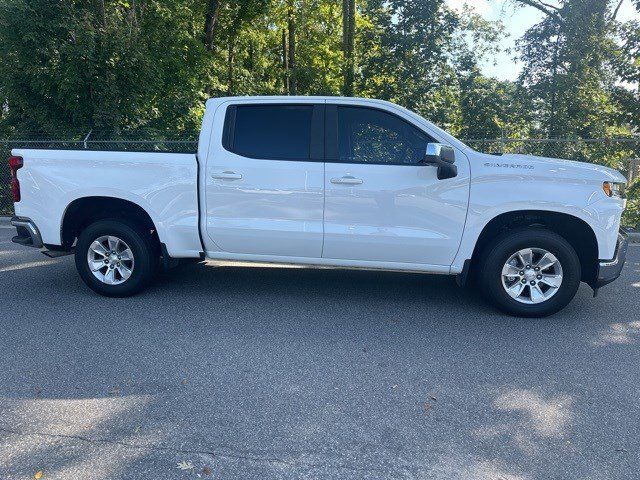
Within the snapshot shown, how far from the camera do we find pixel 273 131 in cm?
549

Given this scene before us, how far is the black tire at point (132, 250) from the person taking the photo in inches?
224

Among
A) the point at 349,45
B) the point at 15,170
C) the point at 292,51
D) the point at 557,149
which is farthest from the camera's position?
the point at 292,51

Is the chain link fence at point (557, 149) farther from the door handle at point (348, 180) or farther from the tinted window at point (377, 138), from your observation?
the door handle at point (348, 180)

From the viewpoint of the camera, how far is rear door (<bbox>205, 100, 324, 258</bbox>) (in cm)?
532

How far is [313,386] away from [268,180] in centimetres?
230

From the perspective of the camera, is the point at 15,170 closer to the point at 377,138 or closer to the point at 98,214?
the point at 98,214

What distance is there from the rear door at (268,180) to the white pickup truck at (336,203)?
11 millimetres

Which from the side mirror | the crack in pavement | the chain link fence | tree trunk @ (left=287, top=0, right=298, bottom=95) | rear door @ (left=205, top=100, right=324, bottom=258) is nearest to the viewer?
the crack in pavement

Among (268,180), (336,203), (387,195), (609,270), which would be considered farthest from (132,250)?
(609,270)

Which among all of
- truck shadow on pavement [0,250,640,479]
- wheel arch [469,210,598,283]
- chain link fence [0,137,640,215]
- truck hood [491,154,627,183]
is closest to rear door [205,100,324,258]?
truck shadow on pavement [0,250,640,479]

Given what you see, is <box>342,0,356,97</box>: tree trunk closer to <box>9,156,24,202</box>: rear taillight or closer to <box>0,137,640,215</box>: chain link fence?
<box>0,137,640,215</box>: chain link fence

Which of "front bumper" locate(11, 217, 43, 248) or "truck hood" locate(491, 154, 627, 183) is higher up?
"truck hood" locate(491, 154, 627, 183)

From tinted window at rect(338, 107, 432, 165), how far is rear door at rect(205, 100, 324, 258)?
244mm

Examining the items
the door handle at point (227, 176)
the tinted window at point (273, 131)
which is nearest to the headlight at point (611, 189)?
the tinted window at point (273, 131)
